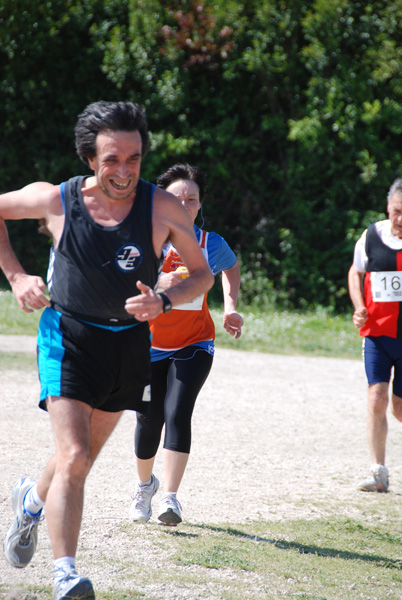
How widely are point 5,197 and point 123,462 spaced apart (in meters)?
2.72

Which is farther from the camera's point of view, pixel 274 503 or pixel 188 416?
pixel 274 503

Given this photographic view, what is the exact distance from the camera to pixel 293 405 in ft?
25.6

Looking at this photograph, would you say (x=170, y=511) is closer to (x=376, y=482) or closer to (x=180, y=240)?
(x=180, y=240)

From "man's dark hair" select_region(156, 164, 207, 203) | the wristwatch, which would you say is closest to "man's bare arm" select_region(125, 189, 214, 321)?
the wristwatch

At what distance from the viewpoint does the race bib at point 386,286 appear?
5.27 metres

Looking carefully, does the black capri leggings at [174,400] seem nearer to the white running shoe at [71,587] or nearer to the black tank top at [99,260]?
the black tank top at [99,260]

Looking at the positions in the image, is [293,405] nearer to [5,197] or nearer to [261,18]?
[5,197]

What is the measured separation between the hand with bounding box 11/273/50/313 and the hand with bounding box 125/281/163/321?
36cm

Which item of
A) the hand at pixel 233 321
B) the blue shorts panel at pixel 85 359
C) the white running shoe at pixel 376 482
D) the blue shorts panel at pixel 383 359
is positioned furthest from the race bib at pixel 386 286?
the blue shorts panel at pixel 85 359

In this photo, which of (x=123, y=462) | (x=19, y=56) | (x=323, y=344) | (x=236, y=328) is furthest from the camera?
(x=19, y=56)

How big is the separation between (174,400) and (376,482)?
1.80m

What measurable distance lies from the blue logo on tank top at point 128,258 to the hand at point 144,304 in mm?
143

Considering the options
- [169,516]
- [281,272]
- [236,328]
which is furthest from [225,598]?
[281,272]

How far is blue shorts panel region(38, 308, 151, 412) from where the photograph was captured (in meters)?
3.05
